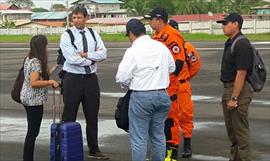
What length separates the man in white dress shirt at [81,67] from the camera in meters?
7.44

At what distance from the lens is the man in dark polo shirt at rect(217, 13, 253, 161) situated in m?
6.68

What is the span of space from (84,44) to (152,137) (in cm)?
186

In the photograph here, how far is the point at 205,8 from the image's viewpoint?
9331 centimetres

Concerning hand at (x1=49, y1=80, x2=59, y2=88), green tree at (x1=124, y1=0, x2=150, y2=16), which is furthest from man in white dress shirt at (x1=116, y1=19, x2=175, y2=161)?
green tree at (x1=124, y1=0, x2=150, y2=16)

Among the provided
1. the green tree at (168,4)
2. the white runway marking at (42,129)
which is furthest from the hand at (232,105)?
the green tree at (168,4)

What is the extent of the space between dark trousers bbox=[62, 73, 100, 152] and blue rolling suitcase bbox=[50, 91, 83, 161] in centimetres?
87

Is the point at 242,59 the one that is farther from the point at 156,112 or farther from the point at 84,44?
the point at 84,44

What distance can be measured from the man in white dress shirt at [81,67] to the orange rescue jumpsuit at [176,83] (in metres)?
0.92

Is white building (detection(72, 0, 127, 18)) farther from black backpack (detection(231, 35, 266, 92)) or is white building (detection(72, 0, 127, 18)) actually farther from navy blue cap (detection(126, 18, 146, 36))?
navy blue cap (detection(126, 18, 146, 36))

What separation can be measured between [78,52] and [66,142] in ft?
4.27

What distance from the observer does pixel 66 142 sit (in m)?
6.66

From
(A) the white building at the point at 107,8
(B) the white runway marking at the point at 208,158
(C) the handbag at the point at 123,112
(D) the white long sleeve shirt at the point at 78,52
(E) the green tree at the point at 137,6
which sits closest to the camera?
(C) the handbag at the point at 123,112

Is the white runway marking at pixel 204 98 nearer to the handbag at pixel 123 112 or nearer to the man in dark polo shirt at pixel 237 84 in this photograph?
the man in dark polo shirt at pixel 237 84

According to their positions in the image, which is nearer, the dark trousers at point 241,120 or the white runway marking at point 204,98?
the dark trousers at point 241,120
